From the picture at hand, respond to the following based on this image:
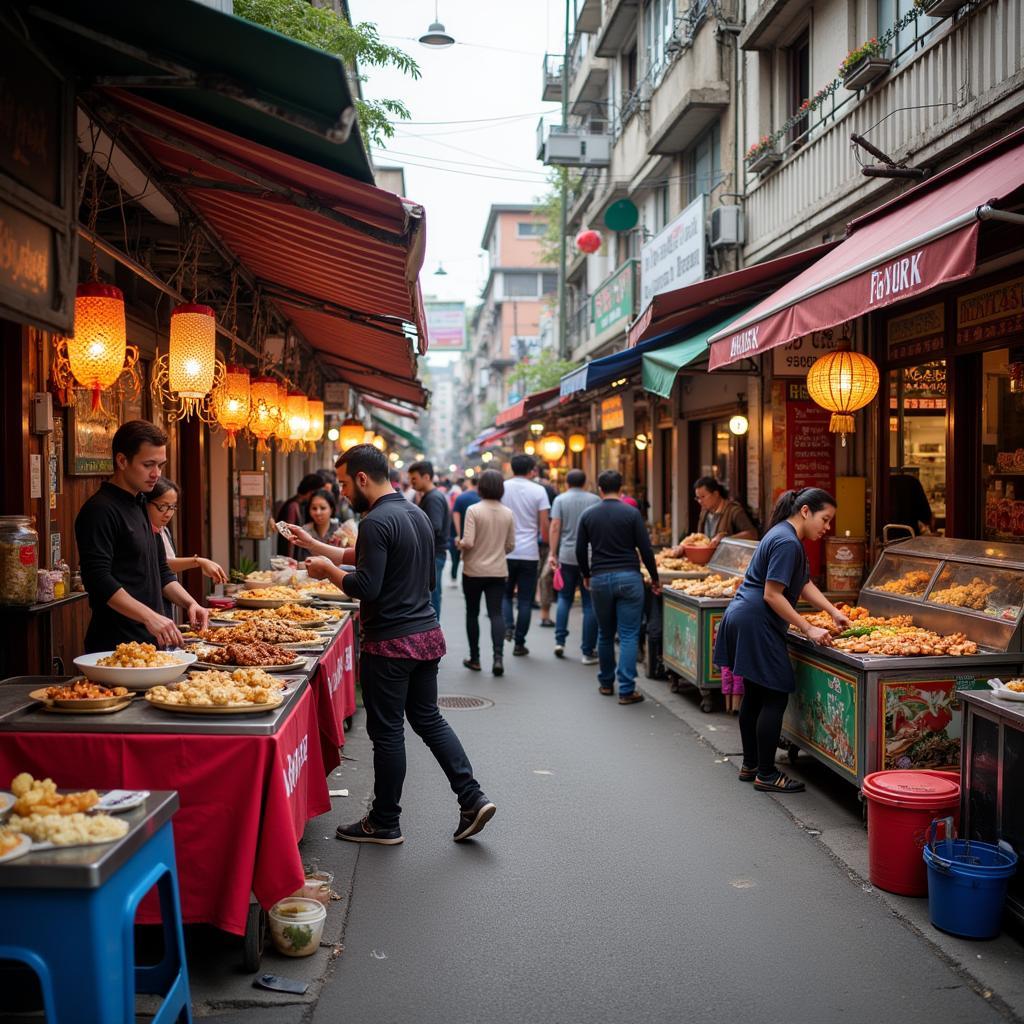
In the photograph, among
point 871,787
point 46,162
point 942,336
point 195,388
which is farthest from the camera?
point 942,336

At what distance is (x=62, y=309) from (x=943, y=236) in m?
4.37

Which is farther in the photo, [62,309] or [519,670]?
[519,670]

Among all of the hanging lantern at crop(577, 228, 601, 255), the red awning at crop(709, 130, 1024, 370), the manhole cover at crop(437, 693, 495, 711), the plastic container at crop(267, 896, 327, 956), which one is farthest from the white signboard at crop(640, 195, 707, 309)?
the plastic container at crop(267, 896, 327, 956)

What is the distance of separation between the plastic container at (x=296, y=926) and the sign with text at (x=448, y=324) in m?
53.8

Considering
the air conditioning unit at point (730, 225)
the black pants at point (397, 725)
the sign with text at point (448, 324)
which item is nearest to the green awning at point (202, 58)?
the black pants at point (397, 725)

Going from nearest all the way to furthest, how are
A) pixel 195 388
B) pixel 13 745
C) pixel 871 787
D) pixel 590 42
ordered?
pixel 13 745, pixel 871 787, pixel 195 388, pixel 590 42

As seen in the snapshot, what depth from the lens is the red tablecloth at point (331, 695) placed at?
20.1ft

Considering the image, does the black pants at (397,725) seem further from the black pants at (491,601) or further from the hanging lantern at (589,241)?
the hanging lantern at (589,241)

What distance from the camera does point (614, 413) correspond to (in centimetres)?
1622

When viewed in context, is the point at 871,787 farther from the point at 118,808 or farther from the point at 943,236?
the point at 118,808

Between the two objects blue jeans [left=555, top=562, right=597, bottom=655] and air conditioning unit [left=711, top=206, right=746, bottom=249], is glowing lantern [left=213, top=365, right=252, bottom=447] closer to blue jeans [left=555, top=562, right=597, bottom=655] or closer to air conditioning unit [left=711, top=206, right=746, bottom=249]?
blue jeans [left=555, top=562, right=597, bottom=655]

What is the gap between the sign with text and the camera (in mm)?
57906

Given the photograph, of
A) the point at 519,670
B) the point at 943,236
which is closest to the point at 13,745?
the point at 943,236

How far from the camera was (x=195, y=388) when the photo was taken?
21.9 feet
